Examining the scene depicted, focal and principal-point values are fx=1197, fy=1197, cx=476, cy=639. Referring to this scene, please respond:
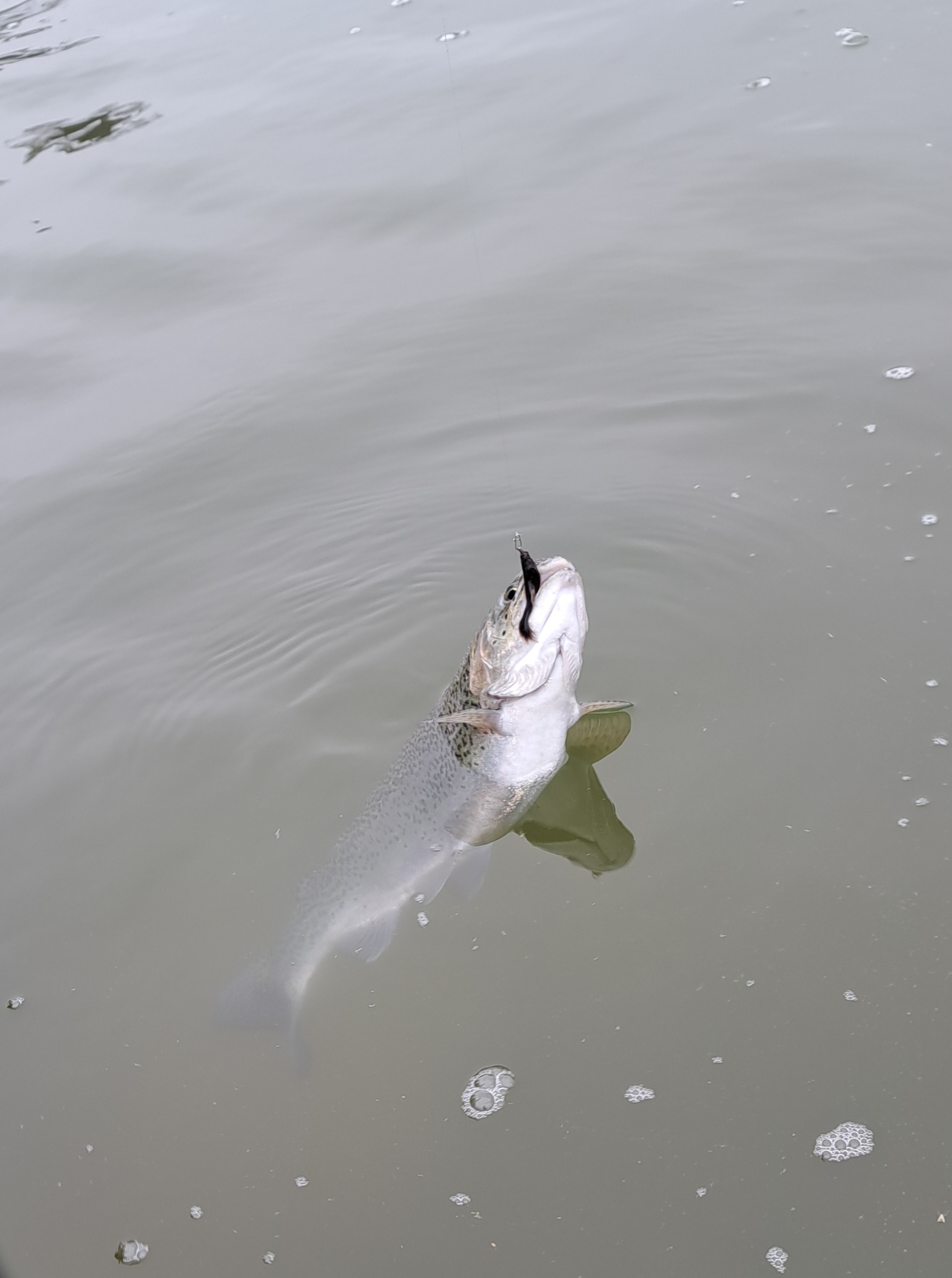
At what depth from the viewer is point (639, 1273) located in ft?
10.3

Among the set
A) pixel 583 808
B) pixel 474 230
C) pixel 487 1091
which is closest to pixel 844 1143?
pixel 487 1091

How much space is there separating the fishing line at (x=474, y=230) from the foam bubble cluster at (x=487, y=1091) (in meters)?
2.99

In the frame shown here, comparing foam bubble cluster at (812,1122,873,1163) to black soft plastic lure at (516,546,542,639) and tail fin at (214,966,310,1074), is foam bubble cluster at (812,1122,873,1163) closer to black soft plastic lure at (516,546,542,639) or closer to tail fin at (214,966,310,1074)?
tail fin at (214,966,310,1074)

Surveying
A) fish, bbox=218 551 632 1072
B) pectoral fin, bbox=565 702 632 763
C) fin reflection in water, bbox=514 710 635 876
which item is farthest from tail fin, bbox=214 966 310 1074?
pectoral fin, bbox=565 702 632 763

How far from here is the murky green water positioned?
352 centimetres

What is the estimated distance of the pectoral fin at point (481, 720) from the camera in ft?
14.1

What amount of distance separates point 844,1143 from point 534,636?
1828mm

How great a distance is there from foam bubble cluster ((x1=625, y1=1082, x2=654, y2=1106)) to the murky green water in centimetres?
2

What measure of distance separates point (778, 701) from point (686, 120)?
6016mm

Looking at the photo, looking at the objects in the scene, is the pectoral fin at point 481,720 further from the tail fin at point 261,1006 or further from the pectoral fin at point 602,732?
the tail fin at point 261,1006

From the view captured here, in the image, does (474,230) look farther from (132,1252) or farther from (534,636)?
(132,1252)

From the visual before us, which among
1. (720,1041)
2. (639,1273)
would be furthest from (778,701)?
(639,1273)

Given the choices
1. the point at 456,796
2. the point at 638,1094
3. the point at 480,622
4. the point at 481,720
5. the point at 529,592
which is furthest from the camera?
the point at 480,622

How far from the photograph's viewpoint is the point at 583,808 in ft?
15.3
